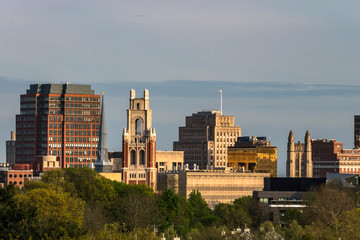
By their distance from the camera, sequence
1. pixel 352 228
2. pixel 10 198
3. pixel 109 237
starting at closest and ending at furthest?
pixel 109 237 → pixel 10 198 → pixel 352 228

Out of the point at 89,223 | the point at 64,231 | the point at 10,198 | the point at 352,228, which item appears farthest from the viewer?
the point at 89,223

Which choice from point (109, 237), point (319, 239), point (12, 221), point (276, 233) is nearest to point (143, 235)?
point (109, 237)

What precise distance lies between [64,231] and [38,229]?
3747mm

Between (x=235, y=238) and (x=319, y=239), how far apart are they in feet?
58.7

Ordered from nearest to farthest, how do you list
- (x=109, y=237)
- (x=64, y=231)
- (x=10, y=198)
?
(x=64, y=231) → (x=109, y=237) → (x=10, y=198)

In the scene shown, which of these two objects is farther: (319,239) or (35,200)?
(35,200)

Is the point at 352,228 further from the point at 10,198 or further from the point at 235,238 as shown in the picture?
the point at 10,198

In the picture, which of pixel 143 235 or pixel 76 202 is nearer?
pixel 143 235

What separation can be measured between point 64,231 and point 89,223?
67306mm

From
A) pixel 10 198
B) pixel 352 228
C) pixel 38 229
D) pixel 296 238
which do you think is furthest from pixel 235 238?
pixel 38 229

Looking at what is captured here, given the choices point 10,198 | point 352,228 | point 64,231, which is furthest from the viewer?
point 352,228

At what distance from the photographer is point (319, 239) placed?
178500mm

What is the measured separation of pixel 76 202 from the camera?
7687 inches

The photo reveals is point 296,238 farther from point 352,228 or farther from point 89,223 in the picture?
point 89,223
